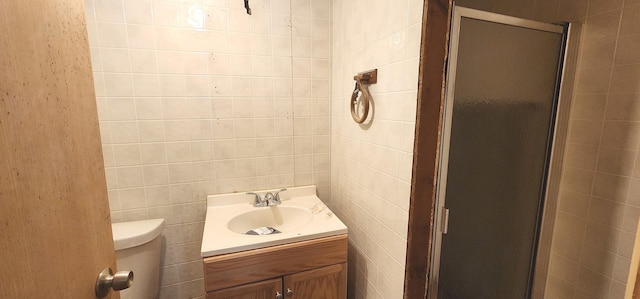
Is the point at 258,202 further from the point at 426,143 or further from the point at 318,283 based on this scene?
the point at 426,143

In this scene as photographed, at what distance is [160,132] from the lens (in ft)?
4.54

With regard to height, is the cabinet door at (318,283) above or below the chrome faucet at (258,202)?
below

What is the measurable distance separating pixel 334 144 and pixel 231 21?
90 cm

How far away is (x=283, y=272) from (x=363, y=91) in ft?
2.93

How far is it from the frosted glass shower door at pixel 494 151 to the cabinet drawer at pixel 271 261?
45cm

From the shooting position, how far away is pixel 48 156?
0.42m

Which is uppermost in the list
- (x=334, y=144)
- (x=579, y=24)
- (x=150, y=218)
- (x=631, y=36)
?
(x=579, y=24)

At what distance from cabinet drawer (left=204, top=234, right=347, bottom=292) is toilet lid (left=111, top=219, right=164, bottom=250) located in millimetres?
448

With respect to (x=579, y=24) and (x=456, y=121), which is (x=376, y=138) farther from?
(x=579, y=24)

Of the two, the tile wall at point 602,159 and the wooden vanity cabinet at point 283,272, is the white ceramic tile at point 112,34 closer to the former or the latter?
the wooden vanity cabinet at point 283,272

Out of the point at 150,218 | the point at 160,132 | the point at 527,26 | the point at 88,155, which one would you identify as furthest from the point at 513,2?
the point at 150,218

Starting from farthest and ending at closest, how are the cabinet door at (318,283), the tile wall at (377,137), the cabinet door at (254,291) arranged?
the cabinet door at (318,283)
the cabinet door at (254,291)
the tile wall at (377,137)

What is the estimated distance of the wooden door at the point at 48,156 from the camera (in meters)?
0.34

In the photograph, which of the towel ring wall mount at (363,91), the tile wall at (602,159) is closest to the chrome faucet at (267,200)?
the towel ring wall mount at (363,91)
